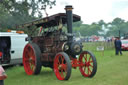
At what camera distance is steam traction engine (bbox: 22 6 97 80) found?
6.51 metres

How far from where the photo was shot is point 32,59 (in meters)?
7.96

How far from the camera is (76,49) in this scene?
6770mm

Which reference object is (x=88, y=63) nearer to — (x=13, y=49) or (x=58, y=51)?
(x=58, y=51)

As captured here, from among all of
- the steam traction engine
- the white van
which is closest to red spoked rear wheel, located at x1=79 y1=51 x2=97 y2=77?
the steam traction engine

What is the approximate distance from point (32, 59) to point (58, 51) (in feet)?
4.81

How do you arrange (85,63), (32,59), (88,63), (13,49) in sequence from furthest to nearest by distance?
Result: (13,49)
(32,59)
(85,63)
(88,63)

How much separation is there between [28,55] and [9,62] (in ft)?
5.84

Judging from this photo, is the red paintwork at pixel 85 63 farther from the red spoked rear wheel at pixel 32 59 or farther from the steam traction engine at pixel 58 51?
the red spoked rear wheel at pixel 32 59

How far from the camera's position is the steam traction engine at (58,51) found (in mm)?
6508

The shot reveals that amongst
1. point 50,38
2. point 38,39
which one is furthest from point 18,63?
point 50,38

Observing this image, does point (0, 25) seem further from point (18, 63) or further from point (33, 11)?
point (18, 63)

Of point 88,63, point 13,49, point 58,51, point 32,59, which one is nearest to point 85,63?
point 88,63

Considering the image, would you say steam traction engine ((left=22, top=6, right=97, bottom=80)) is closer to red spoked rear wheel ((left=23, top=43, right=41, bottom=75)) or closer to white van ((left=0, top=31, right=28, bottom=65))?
red spoked rear wheel ((left=23, top=43, right=41, bottom=75))

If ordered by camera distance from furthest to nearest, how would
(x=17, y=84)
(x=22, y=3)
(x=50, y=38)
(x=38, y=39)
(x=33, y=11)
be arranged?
(x=33, y=11)
(x=22, y=3)
(x=38, y=39)
(x=50, y=38)
(x=17, y=84)
